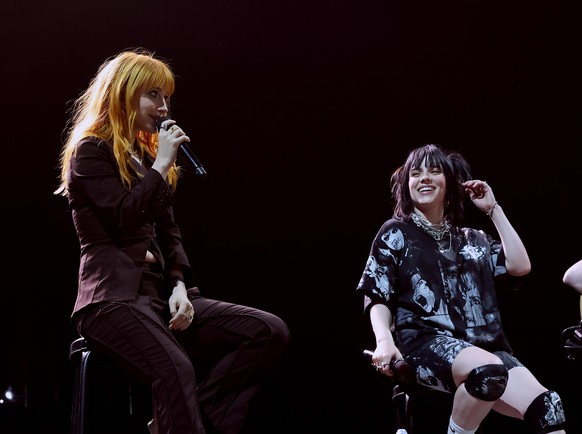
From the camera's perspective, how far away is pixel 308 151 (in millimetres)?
3023

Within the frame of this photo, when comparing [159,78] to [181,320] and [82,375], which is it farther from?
[82,375]

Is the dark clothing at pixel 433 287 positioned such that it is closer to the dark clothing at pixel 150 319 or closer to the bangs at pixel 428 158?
the bangs at pixel 428 158

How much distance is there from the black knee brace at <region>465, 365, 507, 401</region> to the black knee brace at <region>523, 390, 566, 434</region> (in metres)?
0.10

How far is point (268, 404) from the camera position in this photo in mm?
2922

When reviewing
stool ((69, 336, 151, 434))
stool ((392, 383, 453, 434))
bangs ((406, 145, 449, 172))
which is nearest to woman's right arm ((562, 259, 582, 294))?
stool ((392, 383, 453, 434))

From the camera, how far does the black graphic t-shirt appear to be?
5.88ft

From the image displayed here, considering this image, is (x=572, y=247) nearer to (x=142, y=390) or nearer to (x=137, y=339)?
(x=142, y=390)

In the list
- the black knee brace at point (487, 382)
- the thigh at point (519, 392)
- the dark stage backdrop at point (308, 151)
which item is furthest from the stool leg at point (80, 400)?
the dark stage backdrop at point (308, 151)

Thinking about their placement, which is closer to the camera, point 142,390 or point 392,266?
point 392,266

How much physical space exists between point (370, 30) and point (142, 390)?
170cm

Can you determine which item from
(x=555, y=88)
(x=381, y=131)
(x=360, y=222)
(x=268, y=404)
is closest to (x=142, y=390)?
(x=268, y=404)

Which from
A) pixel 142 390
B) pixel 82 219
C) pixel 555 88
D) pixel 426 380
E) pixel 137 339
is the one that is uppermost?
pixel 555 88

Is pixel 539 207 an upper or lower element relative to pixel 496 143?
lower

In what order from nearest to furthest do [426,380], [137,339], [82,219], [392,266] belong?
[137,339]
[82,219]
[426,380]
[392,266]
